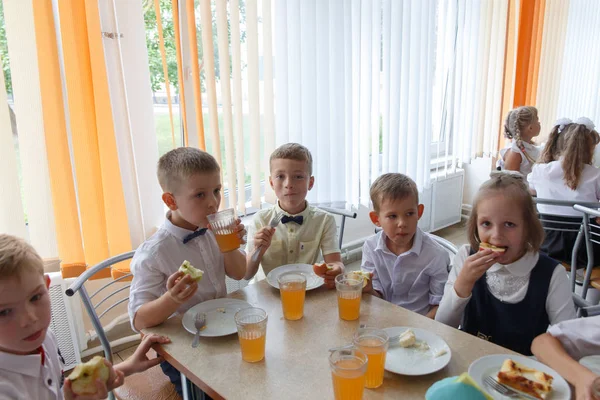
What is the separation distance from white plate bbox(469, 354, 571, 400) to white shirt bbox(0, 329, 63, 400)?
3.61ft

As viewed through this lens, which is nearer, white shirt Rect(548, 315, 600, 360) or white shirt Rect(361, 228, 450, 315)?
white shirt Rect(548, 315, 600, 360)

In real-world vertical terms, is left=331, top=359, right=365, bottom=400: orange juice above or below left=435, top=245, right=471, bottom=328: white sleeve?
above

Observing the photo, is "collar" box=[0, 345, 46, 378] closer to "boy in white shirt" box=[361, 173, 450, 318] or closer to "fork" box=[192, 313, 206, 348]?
"fork" box=[192, 313, 206, 348]

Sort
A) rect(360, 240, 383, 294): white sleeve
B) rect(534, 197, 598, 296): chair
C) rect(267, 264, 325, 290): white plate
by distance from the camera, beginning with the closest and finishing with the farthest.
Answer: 1. rect(267, 264, 325, 290): white plate
2. rect(360, 240, 383, 294): white sleeve
3. rect(534, 197, 598, 296): chair

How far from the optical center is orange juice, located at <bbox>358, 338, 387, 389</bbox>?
3.33 ft

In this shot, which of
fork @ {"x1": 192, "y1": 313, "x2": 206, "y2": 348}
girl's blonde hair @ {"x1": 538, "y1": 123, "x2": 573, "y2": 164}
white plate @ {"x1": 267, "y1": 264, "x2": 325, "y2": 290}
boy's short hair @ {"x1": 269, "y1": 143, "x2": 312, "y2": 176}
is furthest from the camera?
girl's blonde hair @ {"x1": 538, "y1": 123, "x2": 573, "y2": 164}

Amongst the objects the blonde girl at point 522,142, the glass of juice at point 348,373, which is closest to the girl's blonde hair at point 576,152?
the blonde girl at point 522,142

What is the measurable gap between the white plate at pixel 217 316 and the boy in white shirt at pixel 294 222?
53 centimetres

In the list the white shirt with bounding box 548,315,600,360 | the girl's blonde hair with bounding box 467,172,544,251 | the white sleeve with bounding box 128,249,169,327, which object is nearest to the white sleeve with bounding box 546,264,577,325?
the girl's blonde hair with bounding box 467,172,544,251

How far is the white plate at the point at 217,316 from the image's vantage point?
4.16 feet

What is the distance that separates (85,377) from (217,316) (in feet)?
1.42

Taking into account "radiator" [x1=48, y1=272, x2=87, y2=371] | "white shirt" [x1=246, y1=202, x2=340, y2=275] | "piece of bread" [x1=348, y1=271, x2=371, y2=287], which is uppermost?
"piece of bread" [x1=348, y1=271, x2=371, y2=287]

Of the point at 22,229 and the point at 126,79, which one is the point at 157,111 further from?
the point at 22,229

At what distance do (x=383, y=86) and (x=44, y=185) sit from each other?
2.50m
